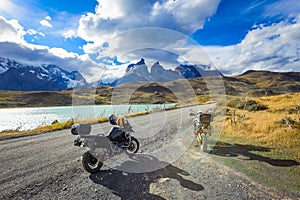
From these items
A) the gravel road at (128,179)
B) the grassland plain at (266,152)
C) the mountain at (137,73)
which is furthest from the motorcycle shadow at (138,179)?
the mountain at (137,73)

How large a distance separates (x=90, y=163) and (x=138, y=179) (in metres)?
1.75

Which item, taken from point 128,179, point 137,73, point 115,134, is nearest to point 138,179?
point 128,179

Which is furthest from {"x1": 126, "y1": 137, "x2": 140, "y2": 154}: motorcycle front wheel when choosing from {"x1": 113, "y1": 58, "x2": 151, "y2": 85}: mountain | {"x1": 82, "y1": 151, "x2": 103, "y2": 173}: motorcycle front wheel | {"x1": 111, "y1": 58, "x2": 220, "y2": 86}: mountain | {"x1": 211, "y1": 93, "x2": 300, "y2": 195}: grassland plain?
{"x1": 113, "y1": 58, "x2": 151, "y2": 85}: mountain

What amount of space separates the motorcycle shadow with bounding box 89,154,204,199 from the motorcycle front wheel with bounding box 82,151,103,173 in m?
0.17

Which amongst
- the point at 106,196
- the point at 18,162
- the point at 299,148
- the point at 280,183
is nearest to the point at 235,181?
the point at 280,183

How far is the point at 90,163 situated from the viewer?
6.48m

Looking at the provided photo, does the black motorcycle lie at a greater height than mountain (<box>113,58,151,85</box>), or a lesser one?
lesser

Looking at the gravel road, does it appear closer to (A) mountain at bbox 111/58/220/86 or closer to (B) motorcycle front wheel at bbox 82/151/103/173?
(B) motorcycle front wheel at bbox 82/151/103/173

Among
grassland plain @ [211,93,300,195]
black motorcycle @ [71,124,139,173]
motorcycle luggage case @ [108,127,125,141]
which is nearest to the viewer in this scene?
grassland plain @ [211,93,300,195]

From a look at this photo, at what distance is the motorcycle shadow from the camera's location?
4984 mm

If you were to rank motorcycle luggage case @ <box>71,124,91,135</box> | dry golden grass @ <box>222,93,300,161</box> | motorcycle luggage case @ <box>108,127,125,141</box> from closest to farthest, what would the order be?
motorcycle luggage case @ <box>71,124,91,135</box> < motorcycle luggage case @ <box>108,127,125,141</box> < dry golden grass @ <box>222,93,300,161</box>

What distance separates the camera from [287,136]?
34.1ft

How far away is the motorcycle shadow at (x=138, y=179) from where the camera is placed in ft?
16.4

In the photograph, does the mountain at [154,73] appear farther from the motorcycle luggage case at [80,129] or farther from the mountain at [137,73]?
the motorcycle luggage case at [80,129]
